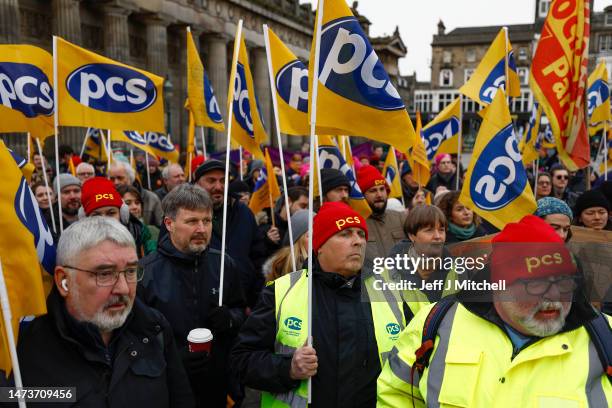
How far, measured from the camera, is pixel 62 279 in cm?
223

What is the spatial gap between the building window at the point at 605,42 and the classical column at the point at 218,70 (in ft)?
194

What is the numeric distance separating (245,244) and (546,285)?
11.9ft

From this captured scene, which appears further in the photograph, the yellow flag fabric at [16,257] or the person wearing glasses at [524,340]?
the yellow flag fabric at [16,257]

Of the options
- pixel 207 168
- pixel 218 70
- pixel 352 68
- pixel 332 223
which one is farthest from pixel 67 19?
pixel 332 223

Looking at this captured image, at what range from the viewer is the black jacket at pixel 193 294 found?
10.8 feet

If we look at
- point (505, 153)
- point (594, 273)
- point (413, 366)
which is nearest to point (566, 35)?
point (505, 153)

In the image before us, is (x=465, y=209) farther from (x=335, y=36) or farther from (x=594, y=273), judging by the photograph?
(x=594, y=273)

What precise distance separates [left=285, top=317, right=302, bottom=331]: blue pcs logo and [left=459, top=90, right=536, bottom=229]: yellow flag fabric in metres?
2.39

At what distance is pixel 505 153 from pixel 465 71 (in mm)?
87302

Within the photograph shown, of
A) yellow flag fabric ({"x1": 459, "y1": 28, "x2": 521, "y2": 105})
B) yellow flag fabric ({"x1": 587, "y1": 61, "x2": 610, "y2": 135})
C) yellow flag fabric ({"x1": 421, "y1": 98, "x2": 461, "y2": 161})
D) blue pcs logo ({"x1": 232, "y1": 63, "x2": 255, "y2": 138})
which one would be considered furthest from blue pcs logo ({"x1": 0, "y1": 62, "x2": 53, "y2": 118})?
yellow flag fabric ({"x1": 587, "y1": 61, "x2": 610, "y2": 135})

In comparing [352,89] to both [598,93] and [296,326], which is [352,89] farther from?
[598,93]

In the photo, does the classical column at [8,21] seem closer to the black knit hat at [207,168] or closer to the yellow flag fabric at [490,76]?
the black knit hat at [207,168]

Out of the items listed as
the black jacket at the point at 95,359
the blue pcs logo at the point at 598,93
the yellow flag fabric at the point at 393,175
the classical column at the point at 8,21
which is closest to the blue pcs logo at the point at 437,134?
the yellow flag fabric at the point at 393,175

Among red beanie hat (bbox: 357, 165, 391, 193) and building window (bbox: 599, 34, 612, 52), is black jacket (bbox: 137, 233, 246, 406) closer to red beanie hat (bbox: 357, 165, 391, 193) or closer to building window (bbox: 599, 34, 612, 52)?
red beanie hat (bbox: 357, 165, 391, 193)
